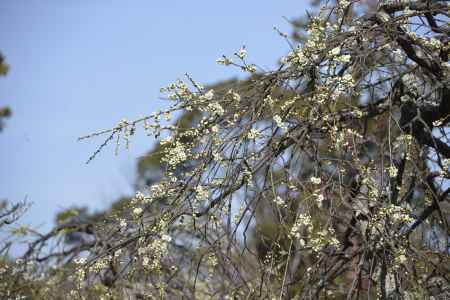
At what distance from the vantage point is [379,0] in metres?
2.92

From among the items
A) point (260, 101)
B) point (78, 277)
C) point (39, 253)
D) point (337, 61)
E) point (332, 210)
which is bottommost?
point (78, 277)

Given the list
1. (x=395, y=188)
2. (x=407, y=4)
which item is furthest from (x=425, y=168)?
(x=407, y=4)

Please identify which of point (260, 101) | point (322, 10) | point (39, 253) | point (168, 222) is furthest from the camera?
point (39, 253)

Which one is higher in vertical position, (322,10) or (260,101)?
(322,10)

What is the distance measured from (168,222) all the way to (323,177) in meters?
0.75

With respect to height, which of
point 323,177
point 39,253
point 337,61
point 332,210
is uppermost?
point 39,253

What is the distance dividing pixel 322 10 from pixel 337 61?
50cm

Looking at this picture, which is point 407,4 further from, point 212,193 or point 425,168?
point 212,193

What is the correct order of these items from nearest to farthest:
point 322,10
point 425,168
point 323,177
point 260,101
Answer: point 260,101, point 323,177, point 322,10, point 425,168

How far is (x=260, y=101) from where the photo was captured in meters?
2.39

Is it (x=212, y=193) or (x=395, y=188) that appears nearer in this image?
(x=212, y=193)

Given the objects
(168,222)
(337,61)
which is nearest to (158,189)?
(168,222)

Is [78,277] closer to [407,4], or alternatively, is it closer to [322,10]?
[322,10]

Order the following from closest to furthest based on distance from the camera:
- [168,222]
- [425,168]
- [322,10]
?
[168,222] < [322,10] < [425,168]
